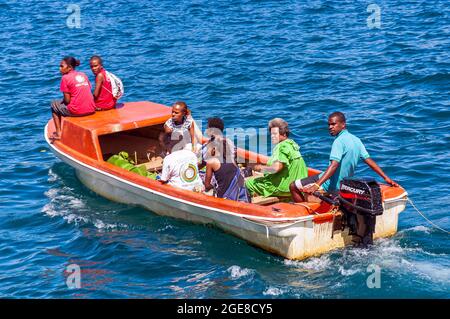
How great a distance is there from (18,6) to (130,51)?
7811 millimetres

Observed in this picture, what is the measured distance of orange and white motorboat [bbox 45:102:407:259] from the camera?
10.7 metres

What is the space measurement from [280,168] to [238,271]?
1.65 m

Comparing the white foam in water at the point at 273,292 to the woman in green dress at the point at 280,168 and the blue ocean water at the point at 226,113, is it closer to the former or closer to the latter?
the blue ocean water at the point at 226,113

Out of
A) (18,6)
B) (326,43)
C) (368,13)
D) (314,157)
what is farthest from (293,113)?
(18,6)

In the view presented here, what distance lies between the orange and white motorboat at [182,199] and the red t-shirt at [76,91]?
0.62 feet

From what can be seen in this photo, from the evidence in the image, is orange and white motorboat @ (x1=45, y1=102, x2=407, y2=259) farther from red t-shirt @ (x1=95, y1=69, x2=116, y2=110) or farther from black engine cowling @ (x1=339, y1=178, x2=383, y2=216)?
black engine cowling @ (x1=339, y1=178, x2=383, y2=216)

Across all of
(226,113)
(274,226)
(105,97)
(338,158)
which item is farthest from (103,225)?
(226,113)

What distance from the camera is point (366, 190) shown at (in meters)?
10.3

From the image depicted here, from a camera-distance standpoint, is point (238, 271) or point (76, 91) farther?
point (76, 91)

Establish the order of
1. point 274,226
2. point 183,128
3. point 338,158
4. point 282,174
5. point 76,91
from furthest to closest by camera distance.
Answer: point 76,91 < point 183,128 < point 282,174 < point 338,158 < point 274,226

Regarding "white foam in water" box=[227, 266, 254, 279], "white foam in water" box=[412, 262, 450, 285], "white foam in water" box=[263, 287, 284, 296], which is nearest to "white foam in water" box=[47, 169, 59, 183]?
"white foam in water" box=[227, 266, 254, 279]

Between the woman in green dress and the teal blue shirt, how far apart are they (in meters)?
0.62

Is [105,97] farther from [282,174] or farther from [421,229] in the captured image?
[421,229]

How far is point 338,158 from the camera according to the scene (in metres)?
10.8
